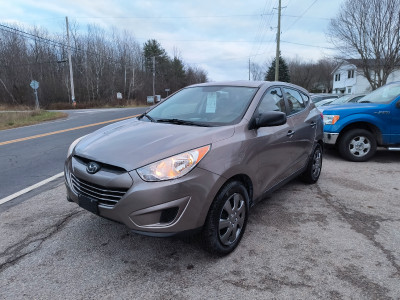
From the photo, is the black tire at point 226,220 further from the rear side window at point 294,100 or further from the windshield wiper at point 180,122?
the rear side window at point 294,100

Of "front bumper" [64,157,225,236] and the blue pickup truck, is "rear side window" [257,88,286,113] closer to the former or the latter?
"front bumper" [64,157,225,236]

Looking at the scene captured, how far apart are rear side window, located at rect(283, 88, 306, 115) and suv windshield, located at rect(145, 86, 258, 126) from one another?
0.87 m

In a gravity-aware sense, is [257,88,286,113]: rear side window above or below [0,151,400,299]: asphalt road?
above

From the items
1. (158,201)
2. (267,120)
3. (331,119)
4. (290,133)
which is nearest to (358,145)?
(331,119)

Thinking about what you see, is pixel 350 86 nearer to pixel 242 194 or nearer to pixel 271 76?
pixel 271 76

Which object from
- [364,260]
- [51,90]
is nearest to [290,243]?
[364,260]

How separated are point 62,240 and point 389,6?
76.9ft

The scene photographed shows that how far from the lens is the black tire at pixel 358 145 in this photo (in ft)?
20.5

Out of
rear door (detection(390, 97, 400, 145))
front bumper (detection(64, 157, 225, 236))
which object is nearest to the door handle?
front bumper (detection(64, 157, 225, 236))

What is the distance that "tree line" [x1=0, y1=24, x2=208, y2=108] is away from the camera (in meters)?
41.7

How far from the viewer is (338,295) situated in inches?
87.4

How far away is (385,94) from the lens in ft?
21.0

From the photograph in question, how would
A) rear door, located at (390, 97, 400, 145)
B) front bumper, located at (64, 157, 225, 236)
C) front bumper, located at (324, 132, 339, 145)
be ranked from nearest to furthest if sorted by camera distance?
1. front bumper, located at (64, 157, 225, 236)
2. rear door, located at (390, 97, 400, 145)
3. front bumper, located at (324, 132, 339, 145)

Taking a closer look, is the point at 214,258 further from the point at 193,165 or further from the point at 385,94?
the point at 385,94
